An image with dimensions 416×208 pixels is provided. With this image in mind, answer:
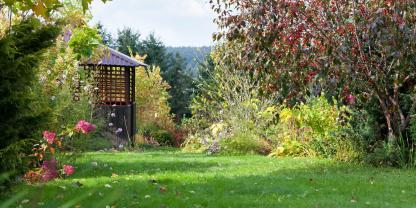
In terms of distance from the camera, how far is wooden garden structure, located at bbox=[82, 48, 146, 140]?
18.8 metres

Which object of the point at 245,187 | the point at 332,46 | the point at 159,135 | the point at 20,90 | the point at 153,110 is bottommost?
the point at 159,135

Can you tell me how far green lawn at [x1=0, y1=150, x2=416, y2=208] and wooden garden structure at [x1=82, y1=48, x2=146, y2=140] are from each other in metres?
9.39

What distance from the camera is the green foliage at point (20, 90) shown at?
16.8 ft

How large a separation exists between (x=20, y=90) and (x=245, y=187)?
2680 mm

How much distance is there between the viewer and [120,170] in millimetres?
8969

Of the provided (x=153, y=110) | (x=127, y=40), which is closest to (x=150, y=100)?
(x=153, y=110)

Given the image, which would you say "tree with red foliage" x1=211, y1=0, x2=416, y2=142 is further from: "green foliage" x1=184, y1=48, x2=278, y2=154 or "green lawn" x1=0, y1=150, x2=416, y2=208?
"green foliage" x1=184, y1=48, x2=278, y2=154

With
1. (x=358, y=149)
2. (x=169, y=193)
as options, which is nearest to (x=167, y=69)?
(x=358, y=149)

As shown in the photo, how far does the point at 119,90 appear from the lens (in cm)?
1970

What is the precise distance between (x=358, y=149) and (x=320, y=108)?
2115 millimetres

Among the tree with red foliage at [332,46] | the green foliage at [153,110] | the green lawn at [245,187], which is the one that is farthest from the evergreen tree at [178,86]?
the green lawn at [245,187]

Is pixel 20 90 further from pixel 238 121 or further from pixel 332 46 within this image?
pixel 238 121

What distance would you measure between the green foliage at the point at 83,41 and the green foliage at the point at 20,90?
14.6 feet

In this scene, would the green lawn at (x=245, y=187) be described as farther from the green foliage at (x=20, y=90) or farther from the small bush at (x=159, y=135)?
the small bush at (x=159, y=135)
